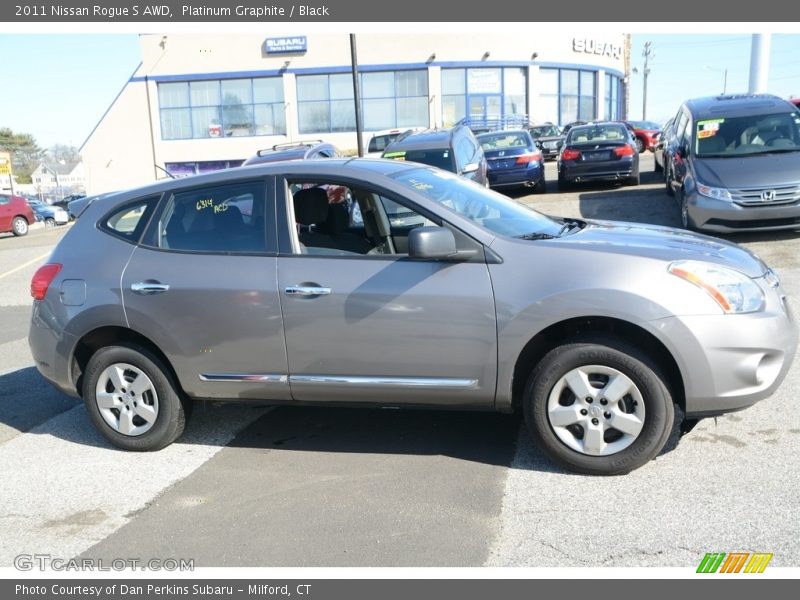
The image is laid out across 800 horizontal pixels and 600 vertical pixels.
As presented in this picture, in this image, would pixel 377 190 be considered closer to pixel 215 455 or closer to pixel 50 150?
pixel 215 455

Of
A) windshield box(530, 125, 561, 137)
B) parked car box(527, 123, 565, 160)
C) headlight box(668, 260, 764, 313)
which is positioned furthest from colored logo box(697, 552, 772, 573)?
windshield box(530, 125, 561, 137)

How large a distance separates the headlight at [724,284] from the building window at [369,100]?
123 ft

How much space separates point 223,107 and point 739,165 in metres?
35.4

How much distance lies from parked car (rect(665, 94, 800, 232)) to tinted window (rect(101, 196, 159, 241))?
8059 millimetres

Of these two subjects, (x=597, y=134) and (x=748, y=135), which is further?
(x=597, y=134)

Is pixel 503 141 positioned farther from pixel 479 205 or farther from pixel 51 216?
pixel 51 216

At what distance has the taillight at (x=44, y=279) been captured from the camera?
5.09 m

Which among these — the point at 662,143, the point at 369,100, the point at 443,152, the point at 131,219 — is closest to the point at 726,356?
the point at 131,219

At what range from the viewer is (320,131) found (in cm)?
4116

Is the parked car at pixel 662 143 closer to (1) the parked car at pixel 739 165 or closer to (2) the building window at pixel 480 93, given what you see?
A: (1) the parked car at pixel 739 165

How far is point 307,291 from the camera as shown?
4457 mm

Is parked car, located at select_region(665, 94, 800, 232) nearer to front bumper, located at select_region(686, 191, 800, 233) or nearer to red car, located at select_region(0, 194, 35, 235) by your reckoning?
front bumper, located at select_region(686, 191, 800, 233)

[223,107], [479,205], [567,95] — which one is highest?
[567,95]

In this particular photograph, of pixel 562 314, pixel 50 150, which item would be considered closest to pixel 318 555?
pixel 562 314
